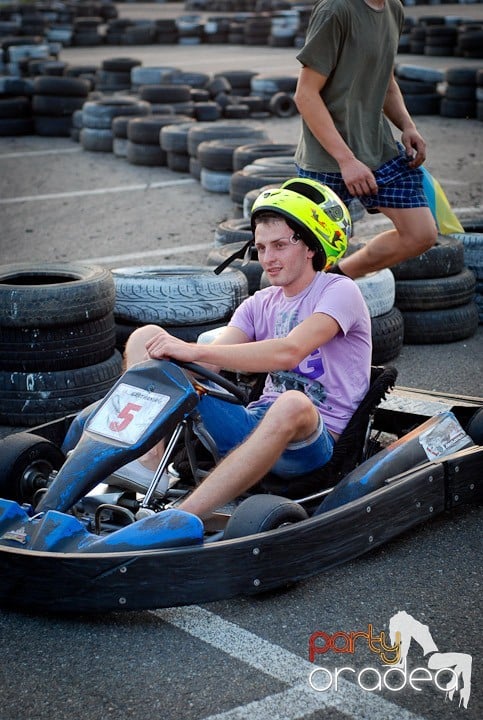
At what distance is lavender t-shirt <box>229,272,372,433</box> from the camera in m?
3.69

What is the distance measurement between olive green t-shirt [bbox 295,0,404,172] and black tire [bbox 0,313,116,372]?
128cm

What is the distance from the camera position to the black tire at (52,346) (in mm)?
4781

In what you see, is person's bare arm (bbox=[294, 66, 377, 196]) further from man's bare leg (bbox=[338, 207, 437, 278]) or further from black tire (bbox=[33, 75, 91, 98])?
black tire (bbox=[33, 75, 91, 98])

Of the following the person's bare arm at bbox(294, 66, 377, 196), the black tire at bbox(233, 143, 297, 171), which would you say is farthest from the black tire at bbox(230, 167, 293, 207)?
the person's bare arm at bbox(294, 66, 377, 196)

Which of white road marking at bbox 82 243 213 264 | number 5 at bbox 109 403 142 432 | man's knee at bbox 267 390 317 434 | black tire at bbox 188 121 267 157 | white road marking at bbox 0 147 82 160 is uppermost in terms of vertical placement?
man's knee at bbox 267 390 317 434

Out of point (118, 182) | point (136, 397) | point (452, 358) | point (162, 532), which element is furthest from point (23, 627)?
point (118, 182)

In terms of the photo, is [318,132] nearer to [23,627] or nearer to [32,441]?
[32,441]

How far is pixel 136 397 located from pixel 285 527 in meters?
0.68

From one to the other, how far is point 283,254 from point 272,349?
0.35 meters

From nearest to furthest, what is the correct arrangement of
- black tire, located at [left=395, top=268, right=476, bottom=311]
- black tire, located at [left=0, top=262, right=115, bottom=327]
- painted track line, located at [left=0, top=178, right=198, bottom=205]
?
black tire, located at [left=0, top=262, right=115, bottom=327] → black tire, located at [left=395, top=268, right=476, bottom=311] → painted track line, located at [left=0, top=178, right=198, bottom=205]

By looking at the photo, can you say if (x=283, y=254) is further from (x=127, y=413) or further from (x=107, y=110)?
(x=107, y=110)

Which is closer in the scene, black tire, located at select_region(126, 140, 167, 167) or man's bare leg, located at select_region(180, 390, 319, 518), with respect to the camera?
man's bare leg, located at select_region(180, 390, 319, 518)

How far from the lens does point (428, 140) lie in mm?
12898

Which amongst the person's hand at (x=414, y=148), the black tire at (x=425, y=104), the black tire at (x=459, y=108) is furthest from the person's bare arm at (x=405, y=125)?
the black tire at (x=425, y=104)
